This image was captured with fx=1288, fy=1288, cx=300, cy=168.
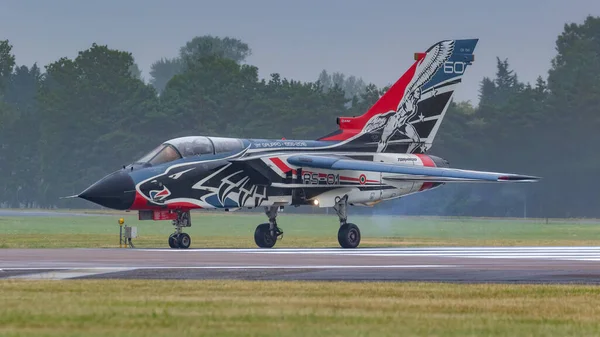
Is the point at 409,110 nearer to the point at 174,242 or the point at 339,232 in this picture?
the point at 339,232

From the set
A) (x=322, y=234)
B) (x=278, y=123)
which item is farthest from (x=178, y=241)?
(x=278, y=123)

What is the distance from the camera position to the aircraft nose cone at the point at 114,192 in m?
32.6

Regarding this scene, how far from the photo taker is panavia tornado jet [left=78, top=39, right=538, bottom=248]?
111 feet

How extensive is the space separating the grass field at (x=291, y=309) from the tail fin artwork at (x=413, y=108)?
1863 centimetres

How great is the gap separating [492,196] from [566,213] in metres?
6.55

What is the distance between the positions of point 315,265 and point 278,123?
85.4m

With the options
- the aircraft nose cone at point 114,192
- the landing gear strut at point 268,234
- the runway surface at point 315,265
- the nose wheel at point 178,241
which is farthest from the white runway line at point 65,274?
the landing gear strut at point 268,234

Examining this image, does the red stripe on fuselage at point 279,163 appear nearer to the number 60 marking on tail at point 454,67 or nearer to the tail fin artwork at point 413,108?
the tail fin artwork at point 413,108

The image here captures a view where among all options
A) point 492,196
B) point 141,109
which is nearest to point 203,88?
point 141,109

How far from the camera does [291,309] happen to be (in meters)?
15.6

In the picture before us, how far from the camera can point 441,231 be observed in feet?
177

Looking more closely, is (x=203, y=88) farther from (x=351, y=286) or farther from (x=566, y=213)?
(x=351, y=286)

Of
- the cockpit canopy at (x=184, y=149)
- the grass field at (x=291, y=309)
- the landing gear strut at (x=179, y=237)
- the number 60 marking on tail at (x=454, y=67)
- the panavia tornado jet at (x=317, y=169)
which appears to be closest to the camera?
the grass field at (x=291, y=309)

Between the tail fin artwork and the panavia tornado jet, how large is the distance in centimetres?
3
